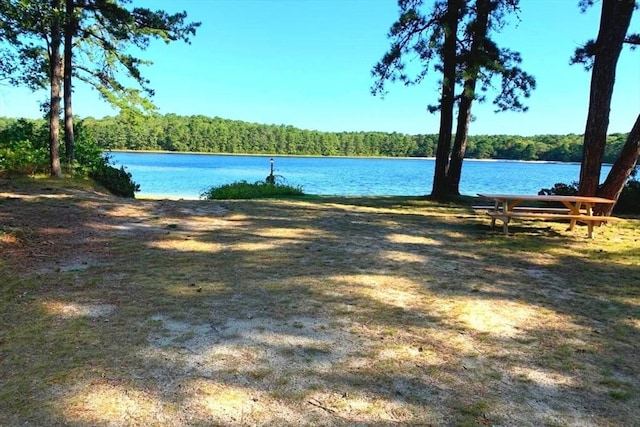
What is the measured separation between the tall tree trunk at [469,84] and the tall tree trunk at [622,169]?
3164 mm

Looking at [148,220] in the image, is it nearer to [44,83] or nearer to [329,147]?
[44,83]

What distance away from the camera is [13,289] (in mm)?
3623

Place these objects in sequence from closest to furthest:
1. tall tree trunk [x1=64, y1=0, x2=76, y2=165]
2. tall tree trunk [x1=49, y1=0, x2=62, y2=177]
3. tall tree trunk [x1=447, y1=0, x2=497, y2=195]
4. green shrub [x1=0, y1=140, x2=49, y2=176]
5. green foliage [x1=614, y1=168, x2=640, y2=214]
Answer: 1. tall tree trunk [x1=447, y1=0, x2=497, y2=195]
2. green foliage [x1=614, y1=168, x2=640, y2=214]
3. tall tree trunk [x1=49, y1=0, x2=62, y2=177]
4. green shrub [x1=0, y1=140, x2=49, y2=176]
5. tall tree trunk [x1=64, y1=0, x2=76, y2=165]

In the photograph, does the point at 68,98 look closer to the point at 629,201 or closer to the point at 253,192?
the point at 253,192

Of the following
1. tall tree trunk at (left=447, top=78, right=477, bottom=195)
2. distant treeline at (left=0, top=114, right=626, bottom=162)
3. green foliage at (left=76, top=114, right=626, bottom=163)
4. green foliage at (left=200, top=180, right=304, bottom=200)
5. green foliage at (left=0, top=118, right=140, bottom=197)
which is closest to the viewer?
tall tree trunk at (left=447, top=78, right=477, bottom=195)

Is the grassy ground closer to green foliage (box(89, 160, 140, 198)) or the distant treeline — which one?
green foliage (box(89, 160, 140, 198))

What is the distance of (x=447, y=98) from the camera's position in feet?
35.1

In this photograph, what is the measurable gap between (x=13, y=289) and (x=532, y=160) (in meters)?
80.3

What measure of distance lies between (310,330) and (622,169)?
712 centimetres

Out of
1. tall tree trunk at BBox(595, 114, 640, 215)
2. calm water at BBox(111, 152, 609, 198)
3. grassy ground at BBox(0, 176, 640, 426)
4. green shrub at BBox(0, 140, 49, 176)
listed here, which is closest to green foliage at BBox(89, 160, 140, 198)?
green shrub at BBox(0, 140, 49, 176)

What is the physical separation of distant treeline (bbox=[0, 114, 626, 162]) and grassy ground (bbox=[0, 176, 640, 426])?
69886 millimetres

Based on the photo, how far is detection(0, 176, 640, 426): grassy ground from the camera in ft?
7.02

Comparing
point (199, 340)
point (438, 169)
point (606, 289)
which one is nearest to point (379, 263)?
point (606, 289)

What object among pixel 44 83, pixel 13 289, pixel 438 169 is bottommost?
pixel 13 289
